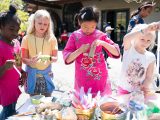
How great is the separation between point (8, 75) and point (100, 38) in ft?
2.65

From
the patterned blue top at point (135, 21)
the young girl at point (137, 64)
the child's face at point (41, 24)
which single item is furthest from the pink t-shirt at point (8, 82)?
the patterned blue top at point (135, 21)

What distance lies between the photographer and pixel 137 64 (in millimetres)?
2139

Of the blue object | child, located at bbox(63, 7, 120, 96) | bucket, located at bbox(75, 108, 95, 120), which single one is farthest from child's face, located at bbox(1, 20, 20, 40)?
the blue object

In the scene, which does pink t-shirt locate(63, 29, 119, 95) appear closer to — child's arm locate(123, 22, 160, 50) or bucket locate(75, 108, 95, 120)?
child's arm locate(123, 22, 160, 50)

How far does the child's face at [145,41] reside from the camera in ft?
6.71

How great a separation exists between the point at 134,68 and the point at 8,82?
1028mm

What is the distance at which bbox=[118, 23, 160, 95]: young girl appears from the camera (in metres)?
2.11

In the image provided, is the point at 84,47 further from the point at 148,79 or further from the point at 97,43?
the point at 148,79

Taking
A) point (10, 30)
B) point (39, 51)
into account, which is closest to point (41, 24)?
point (39, 51)

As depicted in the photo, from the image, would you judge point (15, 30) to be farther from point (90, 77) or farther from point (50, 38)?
point (90, 77)

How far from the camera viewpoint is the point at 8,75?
249 cm

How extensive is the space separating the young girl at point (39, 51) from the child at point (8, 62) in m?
0.17

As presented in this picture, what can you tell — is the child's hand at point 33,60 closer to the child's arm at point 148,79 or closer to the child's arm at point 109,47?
the child's arm at point 109,47

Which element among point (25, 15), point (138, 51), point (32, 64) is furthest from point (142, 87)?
point (25, 15)
